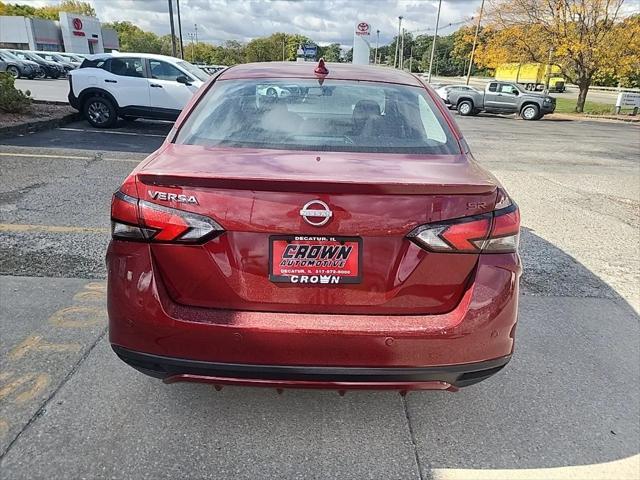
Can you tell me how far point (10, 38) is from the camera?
5812 cm

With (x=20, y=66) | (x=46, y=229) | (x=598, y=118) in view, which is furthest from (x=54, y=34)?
(x=46, y=229)

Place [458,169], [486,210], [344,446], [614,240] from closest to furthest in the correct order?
[486,210] < [458,169] < [344,446] < [614,240]

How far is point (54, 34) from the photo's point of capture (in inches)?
2384

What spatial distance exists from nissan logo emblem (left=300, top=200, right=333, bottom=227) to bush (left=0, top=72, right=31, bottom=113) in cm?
1111

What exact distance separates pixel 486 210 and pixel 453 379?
702 millimetres

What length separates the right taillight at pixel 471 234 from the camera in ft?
6.09

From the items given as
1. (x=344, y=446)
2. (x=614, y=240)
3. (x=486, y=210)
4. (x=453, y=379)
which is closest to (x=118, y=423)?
(x=344, y=446)

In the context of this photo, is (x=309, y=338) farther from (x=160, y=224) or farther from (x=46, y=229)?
(x=46, y=229)

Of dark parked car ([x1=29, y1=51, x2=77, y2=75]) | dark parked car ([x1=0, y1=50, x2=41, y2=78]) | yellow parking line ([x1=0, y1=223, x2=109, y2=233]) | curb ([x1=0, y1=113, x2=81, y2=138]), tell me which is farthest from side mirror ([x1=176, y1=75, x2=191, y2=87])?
dark parked car ([x1=29, y1=51, x2=77, y2=75])

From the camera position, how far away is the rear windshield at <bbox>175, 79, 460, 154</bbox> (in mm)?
2377

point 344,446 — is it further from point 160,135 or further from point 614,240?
point 160,135

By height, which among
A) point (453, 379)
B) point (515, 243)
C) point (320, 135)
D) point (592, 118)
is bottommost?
point (592, 118)

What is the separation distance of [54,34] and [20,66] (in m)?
35.3

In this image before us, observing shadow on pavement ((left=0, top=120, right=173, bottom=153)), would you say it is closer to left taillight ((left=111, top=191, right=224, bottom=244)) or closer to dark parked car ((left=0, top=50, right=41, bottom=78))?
left taillight ((left=111, top=191, right=224, bottom=244))
